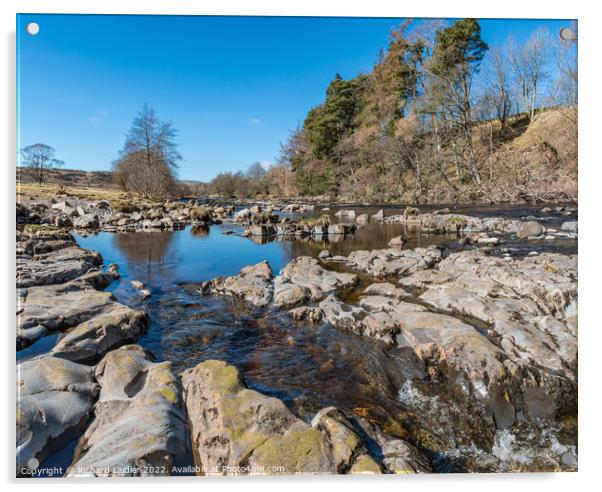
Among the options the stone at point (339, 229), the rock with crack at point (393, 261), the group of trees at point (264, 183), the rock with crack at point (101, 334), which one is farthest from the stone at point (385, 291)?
the group of trees at point (264, 183)

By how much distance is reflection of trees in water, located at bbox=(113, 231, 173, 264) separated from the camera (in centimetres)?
1009

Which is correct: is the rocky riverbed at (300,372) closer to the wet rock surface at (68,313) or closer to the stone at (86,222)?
the wet rock surface at (68,313)

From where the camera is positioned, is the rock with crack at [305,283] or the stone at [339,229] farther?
the stone at [339,229]

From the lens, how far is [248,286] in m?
6.69

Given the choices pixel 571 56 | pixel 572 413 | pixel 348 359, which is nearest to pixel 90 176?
pixel 348 359

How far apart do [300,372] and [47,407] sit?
232cm

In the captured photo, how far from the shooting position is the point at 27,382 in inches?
105

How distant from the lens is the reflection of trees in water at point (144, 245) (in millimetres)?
10087

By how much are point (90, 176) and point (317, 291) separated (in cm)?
514

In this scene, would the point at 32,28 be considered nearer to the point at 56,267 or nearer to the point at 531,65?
the point at 56,267

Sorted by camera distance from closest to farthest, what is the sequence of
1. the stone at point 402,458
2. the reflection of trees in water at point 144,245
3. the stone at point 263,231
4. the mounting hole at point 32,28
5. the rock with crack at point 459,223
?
the stone at point 402,458 < the mounting hole at point 32,28 < the reflection of trees in water at point 144,245 < the rock with crack at point 459,223 < the stone at point 263,231

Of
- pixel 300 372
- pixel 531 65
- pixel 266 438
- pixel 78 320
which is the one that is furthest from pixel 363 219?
pixel 266 438

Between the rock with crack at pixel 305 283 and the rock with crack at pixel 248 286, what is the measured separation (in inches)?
8.0

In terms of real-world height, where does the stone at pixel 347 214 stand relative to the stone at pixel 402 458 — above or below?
above
